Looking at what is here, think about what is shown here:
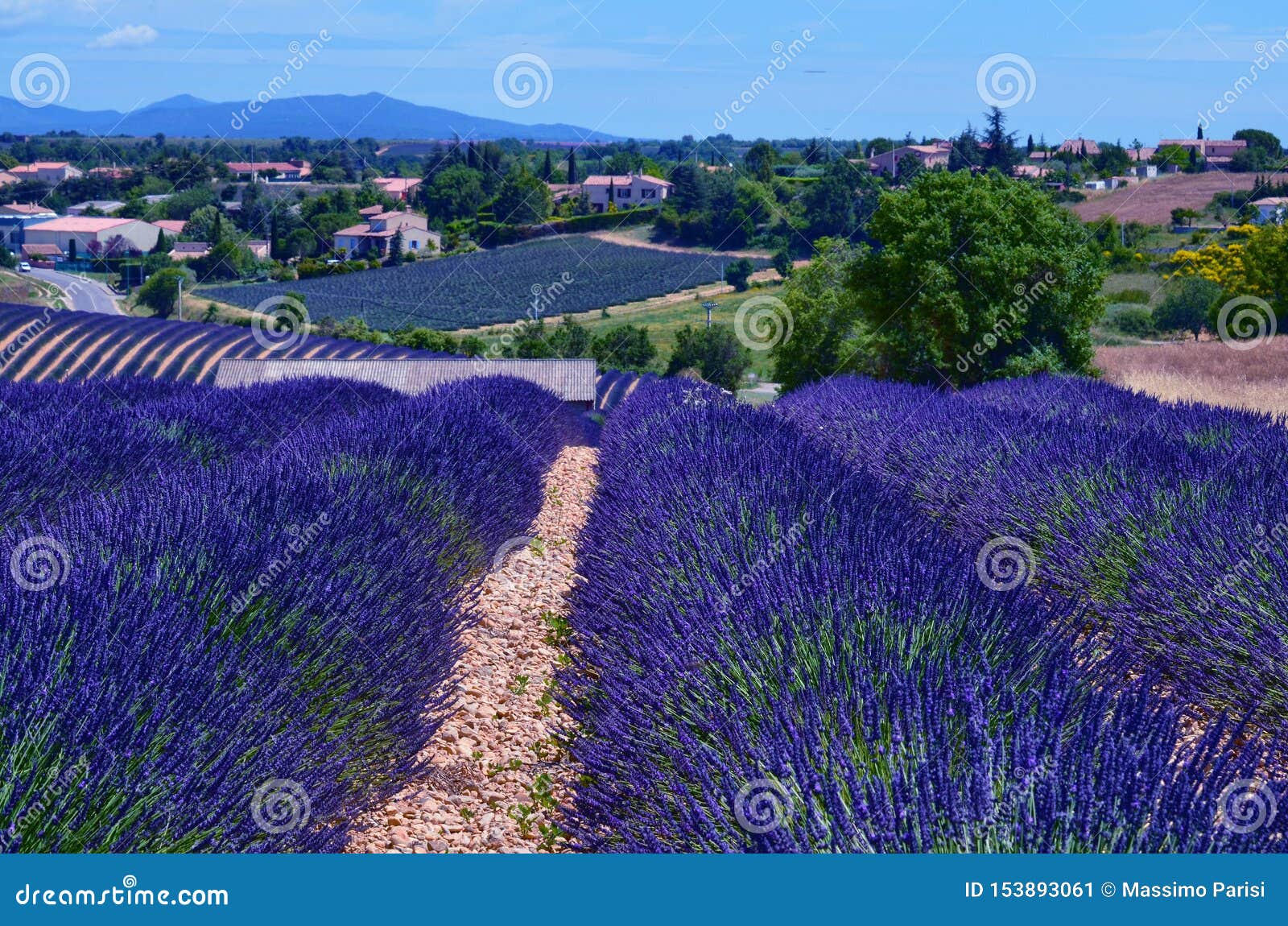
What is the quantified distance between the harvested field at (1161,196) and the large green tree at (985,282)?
2922 centimetres

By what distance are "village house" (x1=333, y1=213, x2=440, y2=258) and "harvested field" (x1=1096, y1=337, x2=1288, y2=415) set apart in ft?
118

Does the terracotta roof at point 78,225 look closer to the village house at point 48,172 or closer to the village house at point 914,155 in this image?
the village house at point 48,172

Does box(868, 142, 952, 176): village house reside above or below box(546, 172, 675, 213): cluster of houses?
Result: above

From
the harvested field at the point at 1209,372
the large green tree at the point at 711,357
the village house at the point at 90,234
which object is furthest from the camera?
the village house at the point at 90,234

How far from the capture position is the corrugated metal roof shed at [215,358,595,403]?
52.9 feet

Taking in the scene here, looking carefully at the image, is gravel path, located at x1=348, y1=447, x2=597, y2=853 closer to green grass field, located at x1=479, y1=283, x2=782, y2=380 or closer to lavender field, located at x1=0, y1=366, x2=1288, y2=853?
lavender field, located at x1=0, y1=366, x2=1288, y2=853

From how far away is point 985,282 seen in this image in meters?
17.6

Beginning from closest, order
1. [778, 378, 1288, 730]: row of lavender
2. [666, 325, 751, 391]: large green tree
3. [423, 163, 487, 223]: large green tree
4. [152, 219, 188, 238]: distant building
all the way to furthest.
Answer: [778, 378, 1288, 730]: row of lavender → [666, 325, 751, 391]: large green tree → [423, 163, 487, 223]: large green tree → [152, 219, 188, 238]: distant building

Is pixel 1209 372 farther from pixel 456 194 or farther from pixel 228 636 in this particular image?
pixel 456 194

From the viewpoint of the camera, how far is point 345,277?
5138 centimetres

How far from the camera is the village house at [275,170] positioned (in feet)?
216

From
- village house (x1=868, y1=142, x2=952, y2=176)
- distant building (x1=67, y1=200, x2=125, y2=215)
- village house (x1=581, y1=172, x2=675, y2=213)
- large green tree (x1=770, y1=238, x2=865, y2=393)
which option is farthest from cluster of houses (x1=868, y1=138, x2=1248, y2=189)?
distant building (x1=67, y1=200, x2=125, y2=215)

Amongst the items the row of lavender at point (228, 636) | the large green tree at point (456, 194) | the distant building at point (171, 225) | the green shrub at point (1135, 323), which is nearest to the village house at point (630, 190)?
the large green tree at point (456, 194)

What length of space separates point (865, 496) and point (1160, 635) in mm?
1467
